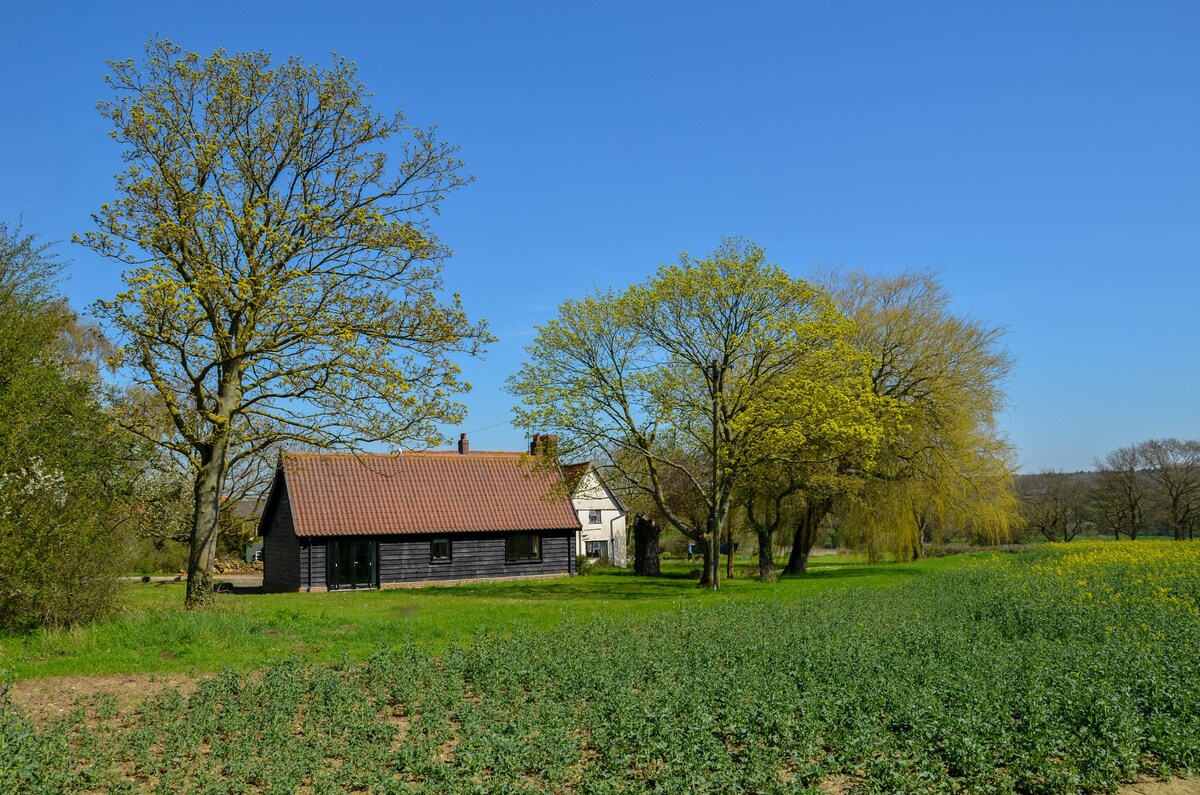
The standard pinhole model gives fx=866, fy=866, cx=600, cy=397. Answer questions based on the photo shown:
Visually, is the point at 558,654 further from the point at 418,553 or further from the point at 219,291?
the point at 418,553

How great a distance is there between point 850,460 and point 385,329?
65.4 feet

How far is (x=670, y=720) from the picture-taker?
9320mm

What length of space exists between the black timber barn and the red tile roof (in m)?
0.05

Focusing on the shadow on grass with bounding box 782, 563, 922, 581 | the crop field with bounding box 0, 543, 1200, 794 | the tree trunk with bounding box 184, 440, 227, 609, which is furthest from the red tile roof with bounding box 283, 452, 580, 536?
the crop field with bounding box 0, 543, 1200, 794

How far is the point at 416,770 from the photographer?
8.30 meters

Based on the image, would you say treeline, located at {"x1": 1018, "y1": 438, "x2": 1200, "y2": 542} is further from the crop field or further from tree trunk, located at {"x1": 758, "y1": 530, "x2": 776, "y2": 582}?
the crop field

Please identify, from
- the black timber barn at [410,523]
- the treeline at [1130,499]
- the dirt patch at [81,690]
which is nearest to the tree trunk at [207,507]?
the dirt patch at [81,690]

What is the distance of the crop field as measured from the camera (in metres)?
8.15

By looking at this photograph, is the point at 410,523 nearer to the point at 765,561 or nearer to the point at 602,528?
the point at 765,561

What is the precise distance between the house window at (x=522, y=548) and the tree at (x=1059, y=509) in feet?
169

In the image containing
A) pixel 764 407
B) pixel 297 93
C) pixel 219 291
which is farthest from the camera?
pixel 764 407

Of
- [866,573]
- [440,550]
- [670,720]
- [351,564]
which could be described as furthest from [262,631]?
→ [866,573]

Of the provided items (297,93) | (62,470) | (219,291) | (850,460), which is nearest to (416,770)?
(62,470)

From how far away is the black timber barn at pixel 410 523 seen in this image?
34.4m
